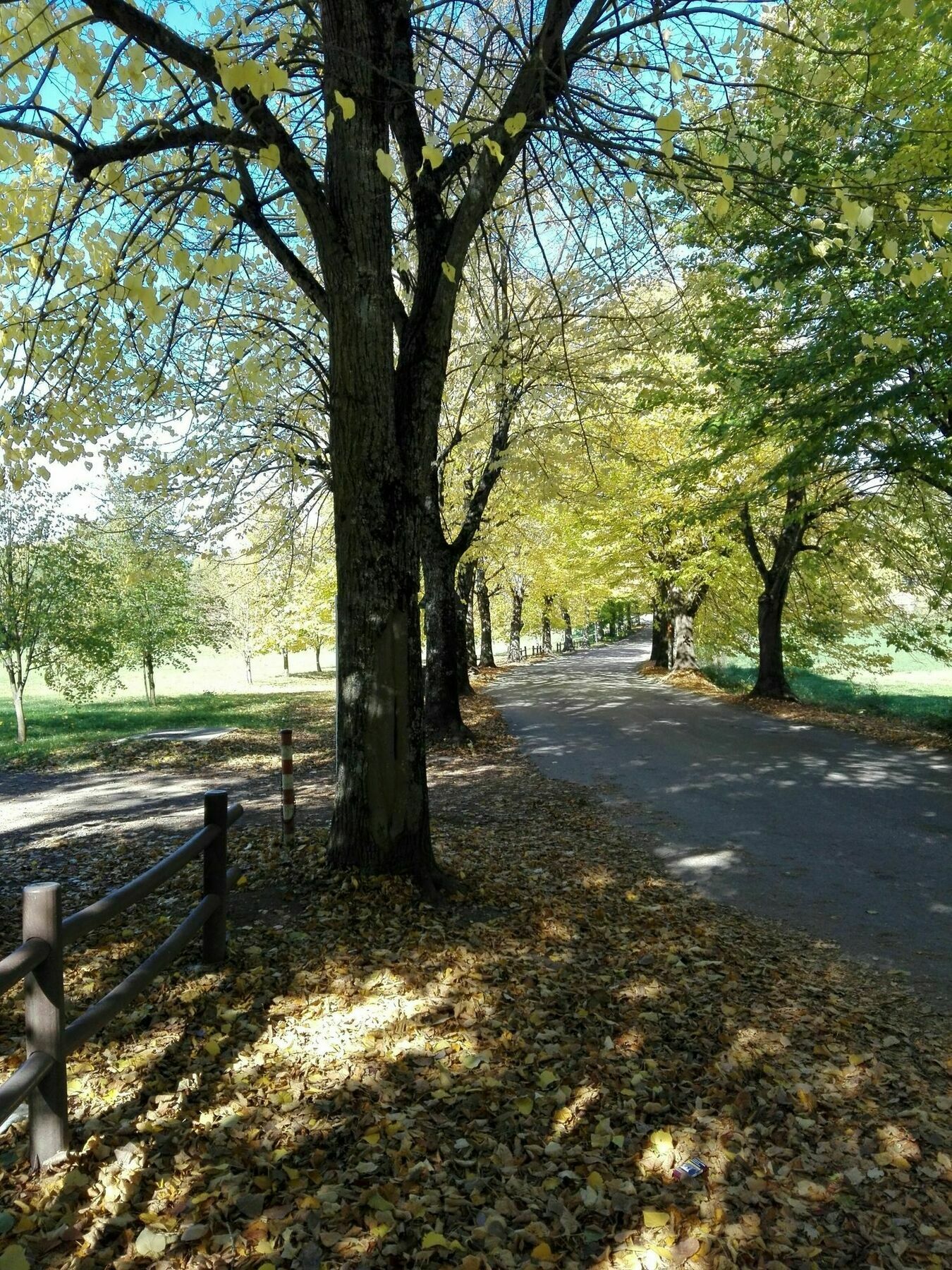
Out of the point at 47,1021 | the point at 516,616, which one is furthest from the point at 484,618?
the point at 47,1021

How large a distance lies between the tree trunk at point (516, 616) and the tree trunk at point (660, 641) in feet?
22.2

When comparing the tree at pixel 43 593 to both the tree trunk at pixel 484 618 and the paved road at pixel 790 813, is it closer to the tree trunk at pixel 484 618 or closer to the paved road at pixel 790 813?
the paved road at pixel 790 813

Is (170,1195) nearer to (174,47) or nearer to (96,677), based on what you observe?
(174,47)

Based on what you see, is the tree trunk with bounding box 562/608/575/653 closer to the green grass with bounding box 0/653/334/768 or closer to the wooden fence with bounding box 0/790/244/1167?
the green grass with bounding box 0/653/334/768

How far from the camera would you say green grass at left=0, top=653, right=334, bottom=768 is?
15.4m

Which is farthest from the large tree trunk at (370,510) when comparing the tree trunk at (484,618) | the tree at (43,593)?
the tree trunk at (484,618)

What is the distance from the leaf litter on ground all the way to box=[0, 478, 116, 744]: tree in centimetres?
1320

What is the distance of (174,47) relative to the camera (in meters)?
4.25

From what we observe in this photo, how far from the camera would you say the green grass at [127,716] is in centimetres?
1544

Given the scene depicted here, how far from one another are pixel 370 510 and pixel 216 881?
2.54m

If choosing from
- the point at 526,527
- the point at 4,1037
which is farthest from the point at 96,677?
the point at 4,1037

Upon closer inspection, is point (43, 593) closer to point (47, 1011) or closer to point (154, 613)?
point (154, 613)

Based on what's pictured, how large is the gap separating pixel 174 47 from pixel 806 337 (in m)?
9.92

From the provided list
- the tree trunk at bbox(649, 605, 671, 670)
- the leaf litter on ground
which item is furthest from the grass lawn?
the leaf litter on ground
